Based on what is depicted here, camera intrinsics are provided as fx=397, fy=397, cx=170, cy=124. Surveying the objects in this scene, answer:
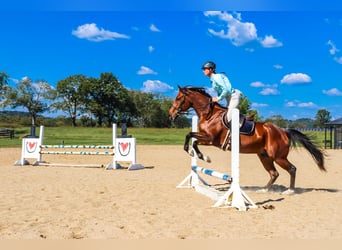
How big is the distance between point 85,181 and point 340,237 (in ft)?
19.7

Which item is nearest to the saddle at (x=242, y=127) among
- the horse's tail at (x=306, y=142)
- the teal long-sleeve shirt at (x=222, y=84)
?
the teal long-sleeve shirt at (x=222, y=84)

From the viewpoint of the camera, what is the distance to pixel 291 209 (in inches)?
232

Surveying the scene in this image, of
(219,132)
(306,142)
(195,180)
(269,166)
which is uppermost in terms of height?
(219,132)

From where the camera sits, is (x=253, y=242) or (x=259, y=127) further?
(x=259, y=127)

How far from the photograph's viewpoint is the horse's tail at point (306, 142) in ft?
24.8

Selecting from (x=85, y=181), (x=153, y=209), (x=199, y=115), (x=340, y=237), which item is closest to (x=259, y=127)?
(x=199, y=115)

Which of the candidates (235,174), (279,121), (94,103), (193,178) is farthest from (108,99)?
(235,174)

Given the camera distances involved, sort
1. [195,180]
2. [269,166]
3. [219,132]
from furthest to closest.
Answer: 1. [195,180]
2. [269,166]
3. [219,132]

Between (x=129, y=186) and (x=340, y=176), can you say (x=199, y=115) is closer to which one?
(x=129, y=186)

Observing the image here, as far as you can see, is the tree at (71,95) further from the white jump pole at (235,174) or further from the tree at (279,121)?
the white jump pole at (235,174)

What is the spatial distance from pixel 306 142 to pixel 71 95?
66.3 meters

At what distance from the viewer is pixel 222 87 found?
6605 millimetres

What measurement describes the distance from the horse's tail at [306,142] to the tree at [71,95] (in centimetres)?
6341

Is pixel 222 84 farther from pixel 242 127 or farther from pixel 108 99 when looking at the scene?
pixel 108 99
